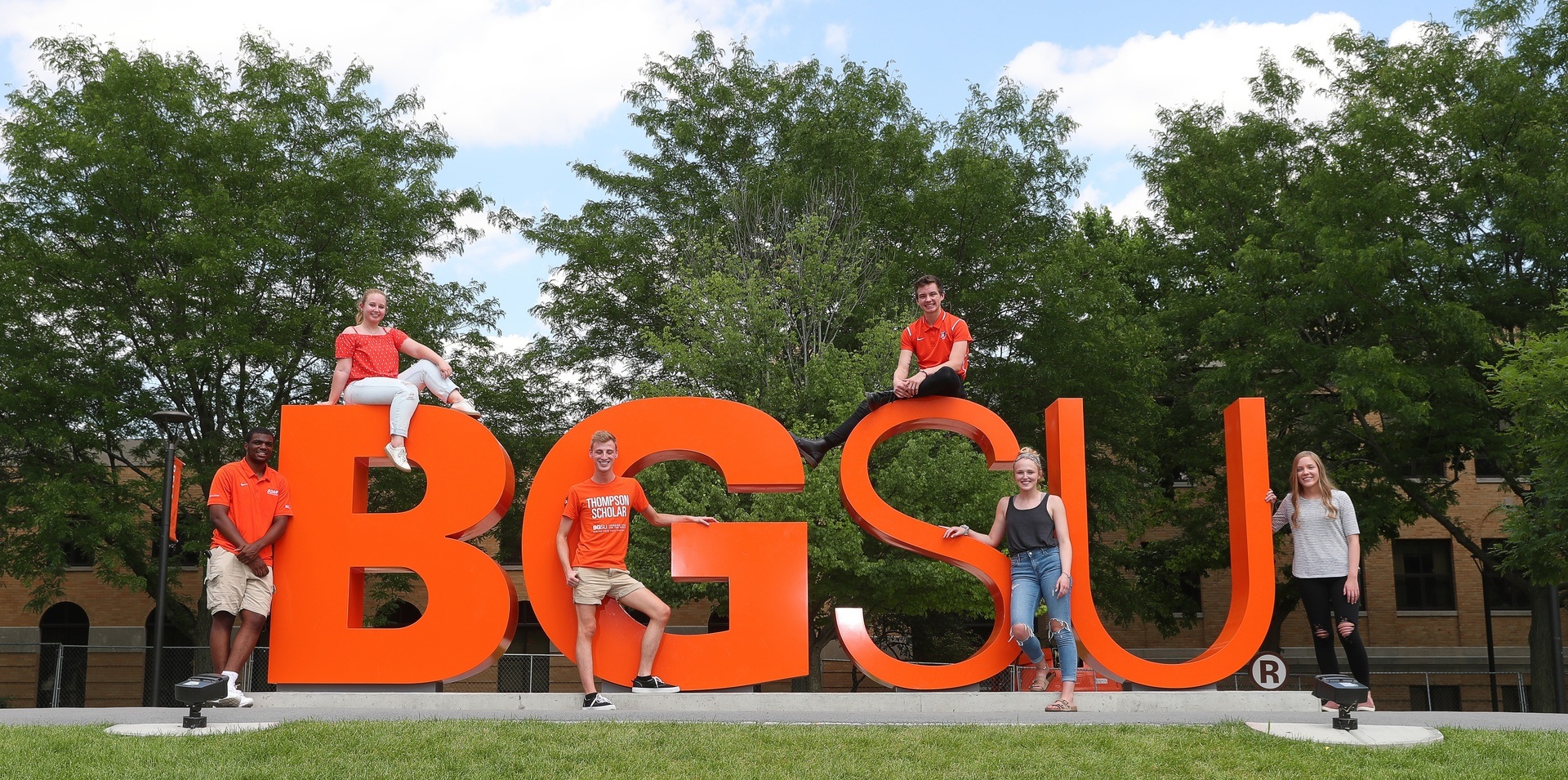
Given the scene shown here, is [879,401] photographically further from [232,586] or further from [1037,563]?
[232,586]

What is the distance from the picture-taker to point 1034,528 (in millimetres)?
9320

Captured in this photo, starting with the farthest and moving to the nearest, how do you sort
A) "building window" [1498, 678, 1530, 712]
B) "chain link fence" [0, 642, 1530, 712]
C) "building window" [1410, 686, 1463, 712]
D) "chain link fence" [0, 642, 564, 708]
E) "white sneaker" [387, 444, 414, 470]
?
"building window" [1410, 686, 1463, 712] → "building window" [1498, 678, 1530, 712] → "chain link fence" [0, 642, 1530, 712] → "chain link fence" [0, 642, 564, 708] → "white sneaker" [387, 444, 414, 470]

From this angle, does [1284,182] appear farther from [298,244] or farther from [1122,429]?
[298,244]

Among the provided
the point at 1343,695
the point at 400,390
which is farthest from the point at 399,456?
the point at 1343,695

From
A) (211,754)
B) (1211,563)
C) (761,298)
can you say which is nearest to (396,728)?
(211,754)

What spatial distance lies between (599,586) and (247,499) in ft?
9.91

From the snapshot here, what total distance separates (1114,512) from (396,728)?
60.8 feet

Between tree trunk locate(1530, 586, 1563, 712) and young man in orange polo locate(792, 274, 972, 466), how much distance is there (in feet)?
57.9

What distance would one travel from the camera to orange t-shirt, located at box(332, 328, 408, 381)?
10312 mm

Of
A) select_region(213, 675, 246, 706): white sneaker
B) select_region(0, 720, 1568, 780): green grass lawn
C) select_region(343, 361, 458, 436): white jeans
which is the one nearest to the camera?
select_region(0, 720, 1568, 780): green grass lawn

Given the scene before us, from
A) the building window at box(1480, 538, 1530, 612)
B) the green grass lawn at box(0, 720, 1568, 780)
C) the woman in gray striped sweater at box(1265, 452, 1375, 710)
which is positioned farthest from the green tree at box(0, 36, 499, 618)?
the building window at box(1480, 538, 1530, 612)

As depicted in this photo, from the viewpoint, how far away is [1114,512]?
23.2 m

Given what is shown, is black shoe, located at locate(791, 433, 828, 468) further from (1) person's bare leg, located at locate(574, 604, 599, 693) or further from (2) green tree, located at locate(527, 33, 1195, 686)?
(2) green tree, located at locate(527, 33, 1195, 686)

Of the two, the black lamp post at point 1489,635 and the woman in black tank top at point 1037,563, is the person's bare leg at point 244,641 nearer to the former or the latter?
the woman in black tank top at point 1037,563
